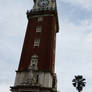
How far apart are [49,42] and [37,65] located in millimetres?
6131

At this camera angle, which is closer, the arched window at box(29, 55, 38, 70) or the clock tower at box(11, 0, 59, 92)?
the clock tower at box(11, 0, 59, 92)

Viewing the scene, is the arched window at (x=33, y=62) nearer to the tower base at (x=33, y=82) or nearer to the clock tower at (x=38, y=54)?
the clock tower at (x=38, y=54)

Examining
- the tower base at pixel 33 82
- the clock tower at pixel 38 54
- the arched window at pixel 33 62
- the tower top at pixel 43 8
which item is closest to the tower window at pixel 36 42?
the clock tower at pixel 38 54

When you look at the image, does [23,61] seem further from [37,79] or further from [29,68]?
[37,79]

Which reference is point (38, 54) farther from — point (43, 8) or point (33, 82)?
point (43, 8)

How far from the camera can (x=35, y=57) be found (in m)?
45.6

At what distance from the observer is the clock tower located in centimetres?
4188

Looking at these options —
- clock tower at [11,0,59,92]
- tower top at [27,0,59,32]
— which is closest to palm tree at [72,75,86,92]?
clock tower at [11,0,59,92]

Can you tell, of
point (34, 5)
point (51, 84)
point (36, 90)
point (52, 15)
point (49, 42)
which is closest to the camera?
point (36, 90)

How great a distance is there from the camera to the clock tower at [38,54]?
41875mm

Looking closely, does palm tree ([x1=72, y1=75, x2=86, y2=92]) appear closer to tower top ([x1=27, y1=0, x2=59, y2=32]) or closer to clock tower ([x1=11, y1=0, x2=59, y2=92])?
clock tower ([x1=11, y1=0, x2=59, y2=92])

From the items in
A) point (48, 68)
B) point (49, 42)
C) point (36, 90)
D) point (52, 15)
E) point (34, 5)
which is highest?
point (34, 5)

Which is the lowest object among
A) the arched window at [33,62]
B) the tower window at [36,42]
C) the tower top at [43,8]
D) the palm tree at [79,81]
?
the palm tree at [79,81]

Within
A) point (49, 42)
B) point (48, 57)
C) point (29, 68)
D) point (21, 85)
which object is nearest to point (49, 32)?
point (49, 42)
